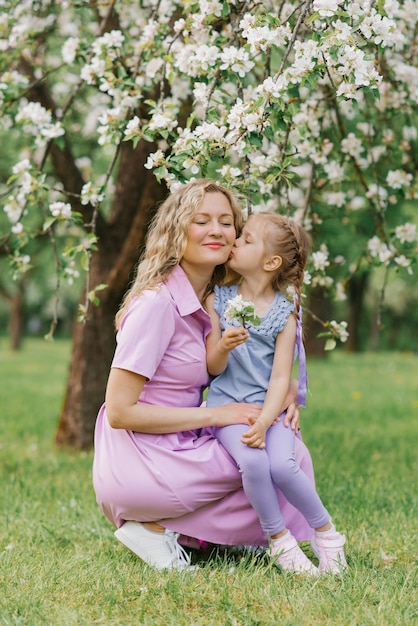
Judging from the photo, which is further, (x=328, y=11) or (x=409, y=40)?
(x=409, y=40)

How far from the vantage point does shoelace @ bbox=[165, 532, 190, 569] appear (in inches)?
126

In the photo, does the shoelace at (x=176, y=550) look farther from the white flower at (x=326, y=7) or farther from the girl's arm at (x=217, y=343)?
the white flower at (x=326, y=7)

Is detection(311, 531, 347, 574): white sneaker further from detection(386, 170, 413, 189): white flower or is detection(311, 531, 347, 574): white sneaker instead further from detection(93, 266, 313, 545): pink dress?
detection(386, 170, 413, 189): white flower

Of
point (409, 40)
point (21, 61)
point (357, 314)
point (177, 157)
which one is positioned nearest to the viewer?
point (177, 157)

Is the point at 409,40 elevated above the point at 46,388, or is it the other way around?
the point at 409,40

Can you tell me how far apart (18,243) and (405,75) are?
2.16m

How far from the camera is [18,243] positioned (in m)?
4.20

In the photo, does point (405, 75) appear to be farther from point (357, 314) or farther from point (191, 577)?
point (357, 314)

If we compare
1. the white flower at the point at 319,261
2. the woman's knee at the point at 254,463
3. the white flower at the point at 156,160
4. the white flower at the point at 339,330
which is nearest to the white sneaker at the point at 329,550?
the woman's knee at the point at 254,463

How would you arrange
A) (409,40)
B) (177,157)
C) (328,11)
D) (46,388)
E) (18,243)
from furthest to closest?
(46,388), (409,40), (18,243), (177,157), (328,11)

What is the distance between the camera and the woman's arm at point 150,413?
10.3 ft

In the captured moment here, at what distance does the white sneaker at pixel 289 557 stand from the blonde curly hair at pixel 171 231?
41.7 inches

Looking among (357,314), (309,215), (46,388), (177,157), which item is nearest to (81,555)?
(177,157)

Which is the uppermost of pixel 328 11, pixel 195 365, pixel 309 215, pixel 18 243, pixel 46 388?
pixel 328 11
